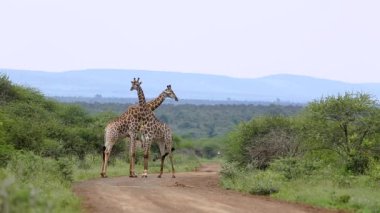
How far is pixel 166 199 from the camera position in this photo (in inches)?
672

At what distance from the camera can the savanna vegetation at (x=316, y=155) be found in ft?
62.1

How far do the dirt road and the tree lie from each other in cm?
496

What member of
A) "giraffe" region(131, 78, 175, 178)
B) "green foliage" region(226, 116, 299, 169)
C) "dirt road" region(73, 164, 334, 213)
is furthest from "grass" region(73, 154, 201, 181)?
"dirt road" region(73, 164, 334, 213)

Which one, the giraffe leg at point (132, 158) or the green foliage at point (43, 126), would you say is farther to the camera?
the green foliage at point (43, 126)

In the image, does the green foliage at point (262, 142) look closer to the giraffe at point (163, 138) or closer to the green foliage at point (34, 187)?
the giraffe at point (163, 138)

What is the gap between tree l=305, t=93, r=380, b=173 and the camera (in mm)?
24812

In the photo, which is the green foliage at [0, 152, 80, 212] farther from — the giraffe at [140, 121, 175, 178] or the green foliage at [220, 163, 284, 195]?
the giraffe at [140, 121, 175, 178]

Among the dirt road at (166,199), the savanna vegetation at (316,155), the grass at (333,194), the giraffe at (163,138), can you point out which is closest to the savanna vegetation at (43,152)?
the dirt road at (166,199)

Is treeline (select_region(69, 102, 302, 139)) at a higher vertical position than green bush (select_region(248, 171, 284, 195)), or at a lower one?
lower

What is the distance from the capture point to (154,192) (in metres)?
18.8

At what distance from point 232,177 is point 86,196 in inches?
265

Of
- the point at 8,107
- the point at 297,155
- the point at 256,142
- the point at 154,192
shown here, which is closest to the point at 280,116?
the point at 256,142

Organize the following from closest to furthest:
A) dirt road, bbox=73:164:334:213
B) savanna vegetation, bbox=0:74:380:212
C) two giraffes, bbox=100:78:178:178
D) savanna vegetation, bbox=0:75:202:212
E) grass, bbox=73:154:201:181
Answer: savanna vegetation, bbox=0:75:202:212, dirt road, bbox=73:164:334:213, savanna vegetation, bbox=0:74:380:212, two giraffes, bbox=100:78:178:178, grass, bbox=73:154:201:181

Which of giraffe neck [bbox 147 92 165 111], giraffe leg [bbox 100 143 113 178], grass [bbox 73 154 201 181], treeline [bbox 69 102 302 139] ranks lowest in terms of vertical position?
treeline [bbox 69 102 302 139]
